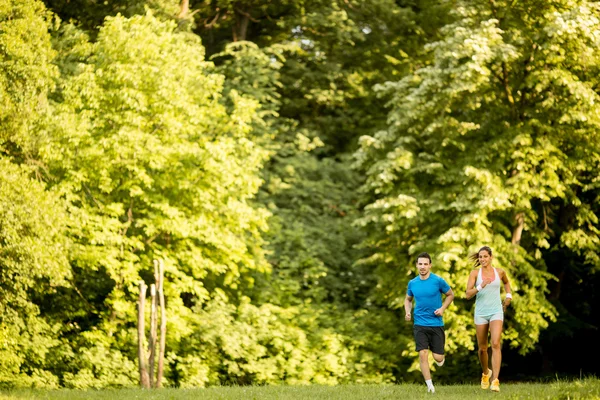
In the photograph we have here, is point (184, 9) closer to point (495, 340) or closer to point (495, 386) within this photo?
point (495, 340)

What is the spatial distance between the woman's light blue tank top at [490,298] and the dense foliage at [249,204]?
26.1 feet

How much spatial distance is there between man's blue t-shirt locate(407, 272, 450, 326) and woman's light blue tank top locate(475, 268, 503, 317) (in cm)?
49

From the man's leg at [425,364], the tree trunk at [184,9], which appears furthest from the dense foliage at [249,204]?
the man's leg at [425,364]

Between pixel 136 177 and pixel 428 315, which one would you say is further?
pixel 136 177

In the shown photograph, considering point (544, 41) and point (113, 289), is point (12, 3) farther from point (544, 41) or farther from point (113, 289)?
point (544, 41)

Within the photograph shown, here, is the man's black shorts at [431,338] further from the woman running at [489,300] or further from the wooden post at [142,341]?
the wooden post at [142,341]

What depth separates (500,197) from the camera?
64.0ft

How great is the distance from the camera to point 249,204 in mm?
24984

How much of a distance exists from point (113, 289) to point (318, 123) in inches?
484

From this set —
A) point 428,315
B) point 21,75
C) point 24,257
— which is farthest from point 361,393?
point 21,75

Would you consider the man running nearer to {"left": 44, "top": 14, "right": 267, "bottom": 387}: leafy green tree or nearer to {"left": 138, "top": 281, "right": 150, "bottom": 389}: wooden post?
{"left": 138, "top": 281, "right": 150, "bottom": 389}: wooden post

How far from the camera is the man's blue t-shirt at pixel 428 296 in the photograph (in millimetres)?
11438

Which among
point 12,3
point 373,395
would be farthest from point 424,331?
point 12,3

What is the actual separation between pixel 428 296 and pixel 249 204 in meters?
14.0
